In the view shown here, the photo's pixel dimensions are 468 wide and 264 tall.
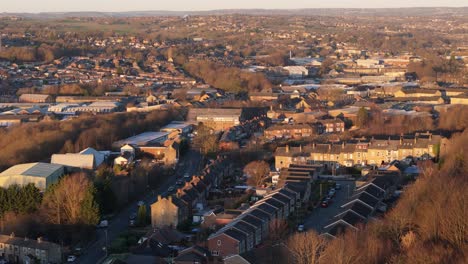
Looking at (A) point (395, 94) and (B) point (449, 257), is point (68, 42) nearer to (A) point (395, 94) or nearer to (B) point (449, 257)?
(A) point (395, 94)

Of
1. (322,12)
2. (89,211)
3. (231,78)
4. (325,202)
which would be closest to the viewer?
(89,211)

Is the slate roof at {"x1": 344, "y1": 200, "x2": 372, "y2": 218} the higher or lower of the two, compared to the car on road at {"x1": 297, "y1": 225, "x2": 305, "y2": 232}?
higher

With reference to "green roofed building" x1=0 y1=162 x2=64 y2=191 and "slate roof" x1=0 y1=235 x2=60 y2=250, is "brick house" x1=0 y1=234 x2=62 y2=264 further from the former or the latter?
"green roofed building" x1=0 y1=162 x2=64 y2=191

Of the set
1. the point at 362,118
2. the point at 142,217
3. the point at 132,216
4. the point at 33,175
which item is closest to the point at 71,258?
the point at 142,217

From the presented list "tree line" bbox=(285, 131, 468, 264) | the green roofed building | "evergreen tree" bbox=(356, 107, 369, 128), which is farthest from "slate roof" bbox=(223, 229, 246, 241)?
"evergreen tree" bbox=(356, 107, 369, 128)

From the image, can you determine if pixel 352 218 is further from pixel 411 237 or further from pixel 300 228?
pixel 411 237

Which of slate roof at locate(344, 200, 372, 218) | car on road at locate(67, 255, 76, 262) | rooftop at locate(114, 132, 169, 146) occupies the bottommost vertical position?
rooftop at locate(114, 132, 169, 146)
